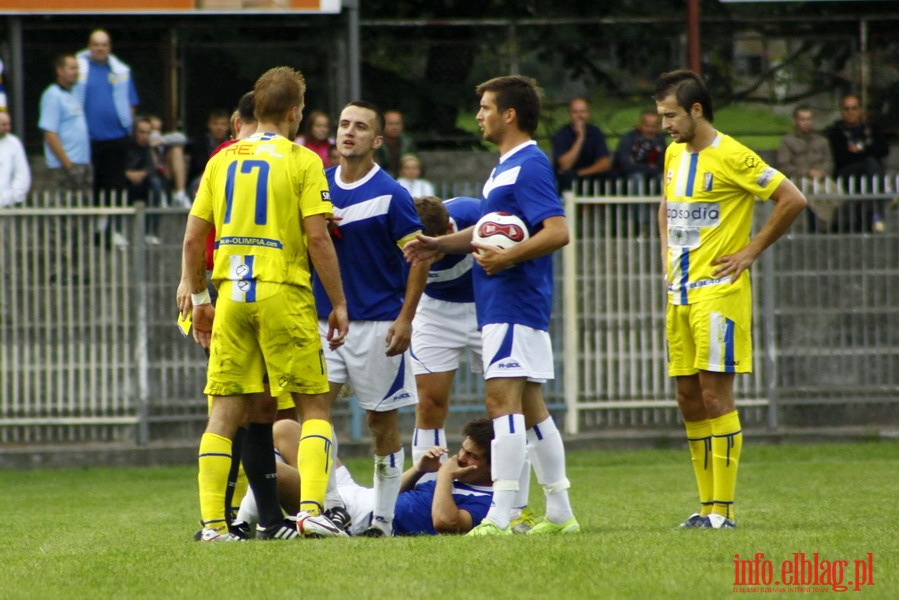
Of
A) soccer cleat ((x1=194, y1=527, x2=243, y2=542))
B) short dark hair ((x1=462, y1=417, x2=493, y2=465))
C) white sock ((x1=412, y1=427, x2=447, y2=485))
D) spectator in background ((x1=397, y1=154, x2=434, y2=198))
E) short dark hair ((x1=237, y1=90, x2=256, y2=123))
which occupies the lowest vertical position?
soccer cleat ((x1=194, y1=527, x2=243, y2=542))

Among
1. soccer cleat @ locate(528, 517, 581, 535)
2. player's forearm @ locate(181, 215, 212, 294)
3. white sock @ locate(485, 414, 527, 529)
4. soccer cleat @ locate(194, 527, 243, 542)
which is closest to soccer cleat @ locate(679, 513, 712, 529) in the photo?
soccer cleat @ locate(528, 517, 581, 535)

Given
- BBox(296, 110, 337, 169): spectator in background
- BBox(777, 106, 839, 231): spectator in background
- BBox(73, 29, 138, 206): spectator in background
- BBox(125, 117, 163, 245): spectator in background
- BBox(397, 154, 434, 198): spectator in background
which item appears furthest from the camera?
BBox(777, 106, 839, 231): spectator in background

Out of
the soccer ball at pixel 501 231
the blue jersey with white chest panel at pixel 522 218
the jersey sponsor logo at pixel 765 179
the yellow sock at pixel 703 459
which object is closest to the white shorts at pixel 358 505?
the blue jersey with white chest panel at pixel 522 218

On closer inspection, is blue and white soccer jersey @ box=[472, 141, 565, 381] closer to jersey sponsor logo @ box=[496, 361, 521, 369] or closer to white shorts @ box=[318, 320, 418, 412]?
jersey sponsor logo @ box=[496, 361, 521, 369]

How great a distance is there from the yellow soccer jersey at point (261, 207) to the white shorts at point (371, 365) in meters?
0.81

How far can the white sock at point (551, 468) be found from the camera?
7426 millimetres

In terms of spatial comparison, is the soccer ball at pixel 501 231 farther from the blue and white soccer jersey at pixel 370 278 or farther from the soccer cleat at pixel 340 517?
the soccer cleat at pixel 340 517

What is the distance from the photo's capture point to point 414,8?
60.3ft

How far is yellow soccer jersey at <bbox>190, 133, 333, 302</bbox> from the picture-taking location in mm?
6668

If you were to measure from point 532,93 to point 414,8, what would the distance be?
11.4 metres

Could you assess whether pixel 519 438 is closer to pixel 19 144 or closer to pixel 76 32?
pixel 19 144

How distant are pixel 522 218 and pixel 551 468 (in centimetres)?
137

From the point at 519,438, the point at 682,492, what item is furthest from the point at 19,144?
the point at 519,438

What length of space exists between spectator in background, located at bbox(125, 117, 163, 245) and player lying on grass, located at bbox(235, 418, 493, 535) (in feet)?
24.4
